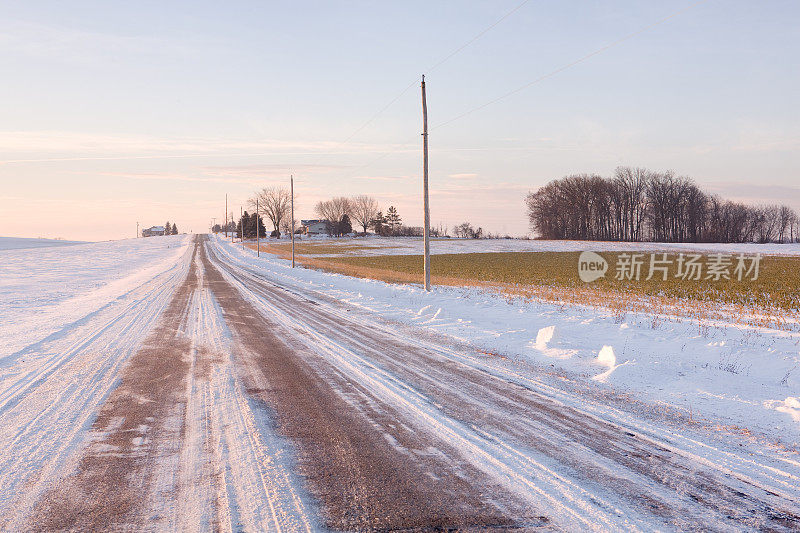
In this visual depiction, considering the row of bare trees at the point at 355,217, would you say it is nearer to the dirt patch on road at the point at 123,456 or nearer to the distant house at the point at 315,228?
the distant house at the point at 315,228

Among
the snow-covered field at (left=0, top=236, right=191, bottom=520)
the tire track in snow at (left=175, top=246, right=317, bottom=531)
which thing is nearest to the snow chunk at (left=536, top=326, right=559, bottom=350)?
the tire track in snow at (left=175, top=246, right=317, bottom=531)

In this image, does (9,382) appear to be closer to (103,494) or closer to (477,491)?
(103,494)

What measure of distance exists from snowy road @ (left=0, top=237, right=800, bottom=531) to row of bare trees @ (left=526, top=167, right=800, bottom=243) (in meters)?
108

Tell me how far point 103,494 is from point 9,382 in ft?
15.5

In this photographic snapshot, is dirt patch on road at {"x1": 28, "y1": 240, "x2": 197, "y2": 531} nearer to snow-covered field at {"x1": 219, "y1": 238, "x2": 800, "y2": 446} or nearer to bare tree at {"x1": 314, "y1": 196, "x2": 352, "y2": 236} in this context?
snow-covered field at {"x1": 219, "y1": 238, "x2": 800, "y2": 446}

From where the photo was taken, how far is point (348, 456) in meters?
4.34

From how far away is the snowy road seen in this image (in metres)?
3.38

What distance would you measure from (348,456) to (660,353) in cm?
706

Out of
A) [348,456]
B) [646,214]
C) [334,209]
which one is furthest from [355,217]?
[348,456]

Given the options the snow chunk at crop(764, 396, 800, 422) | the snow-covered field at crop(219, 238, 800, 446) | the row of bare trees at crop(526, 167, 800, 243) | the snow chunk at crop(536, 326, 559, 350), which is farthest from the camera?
the row of bare trees at crop(526, 167, 800, 243)

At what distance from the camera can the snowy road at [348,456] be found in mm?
3375

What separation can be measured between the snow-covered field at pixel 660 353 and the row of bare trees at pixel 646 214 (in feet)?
325

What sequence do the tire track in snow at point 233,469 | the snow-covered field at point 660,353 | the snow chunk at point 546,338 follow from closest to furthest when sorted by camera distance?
the tire track in snow at point 233,469 < the snow-covered field at point 660,353 < the snow chunk at point 546,338

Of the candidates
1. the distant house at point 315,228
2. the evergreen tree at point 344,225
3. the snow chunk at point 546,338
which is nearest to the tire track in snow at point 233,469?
the snow chunk at point 546,338
